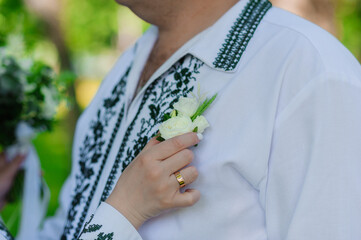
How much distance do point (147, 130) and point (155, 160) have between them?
0.25 meters

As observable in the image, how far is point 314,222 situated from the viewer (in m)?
1.24

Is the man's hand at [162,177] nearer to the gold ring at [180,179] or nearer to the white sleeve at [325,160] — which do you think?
the gold ring at [180,179]

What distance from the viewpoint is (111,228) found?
139cm

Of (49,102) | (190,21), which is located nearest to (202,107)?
(190,21)

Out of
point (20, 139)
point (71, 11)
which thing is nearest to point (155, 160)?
point (20, 139)

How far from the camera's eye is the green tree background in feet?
10.1

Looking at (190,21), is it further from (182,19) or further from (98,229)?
(98,229)

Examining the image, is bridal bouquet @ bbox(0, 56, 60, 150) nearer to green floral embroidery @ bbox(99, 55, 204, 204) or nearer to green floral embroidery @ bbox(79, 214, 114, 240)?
green floral embroidery @ bbox(99, 55, 204, 204)

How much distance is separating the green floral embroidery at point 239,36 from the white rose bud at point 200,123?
208 millimetres

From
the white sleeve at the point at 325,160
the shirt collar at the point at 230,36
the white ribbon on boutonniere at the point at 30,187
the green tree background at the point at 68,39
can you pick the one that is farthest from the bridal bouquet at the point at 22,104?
the white sleeve at the point at 325,160

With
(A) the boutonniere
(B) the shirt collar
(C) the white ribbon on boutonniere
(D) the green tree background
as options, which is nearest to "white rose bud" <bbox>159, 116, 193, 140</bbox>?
(A) the boutonniere

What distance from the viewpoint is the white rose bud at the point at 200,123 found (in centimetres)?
135

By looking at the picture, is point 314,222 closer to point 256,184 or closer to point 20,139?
point 256,184

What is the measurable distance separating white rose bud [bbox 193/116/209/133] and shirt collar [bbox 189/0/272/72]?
8.1 inches
